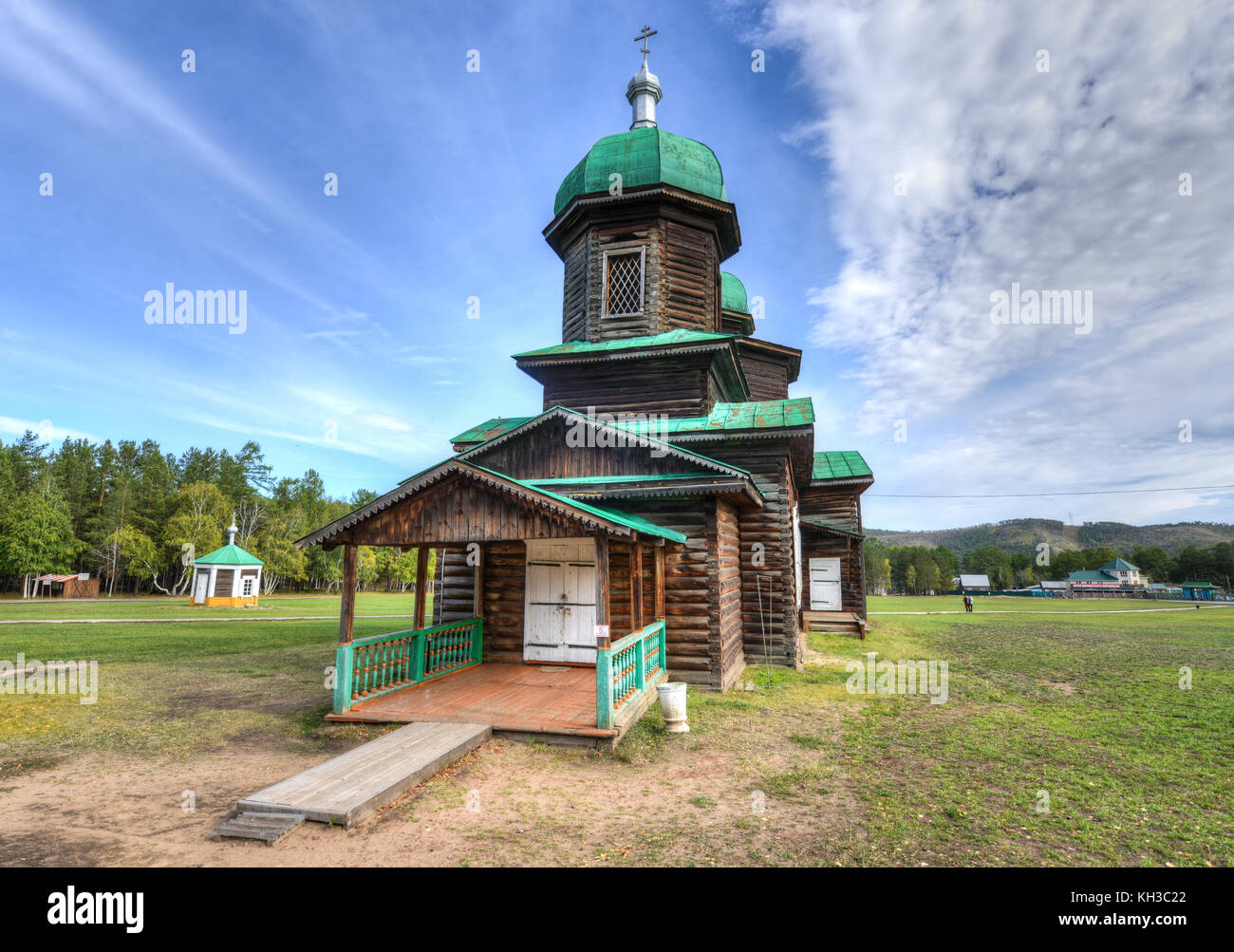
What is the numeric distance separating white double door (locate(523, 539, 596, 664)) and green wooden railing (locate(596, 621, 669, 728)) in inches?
67.7

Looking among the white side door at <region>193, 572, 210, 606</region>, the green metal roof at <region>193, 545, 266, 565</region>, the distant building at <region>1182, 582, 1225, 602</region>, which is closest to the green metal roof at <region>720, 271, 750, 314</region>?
the green metal roof at <region>193, 545, 266, 565</region>

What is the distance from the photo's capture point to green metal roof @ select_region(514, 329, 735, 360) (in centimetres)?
1594

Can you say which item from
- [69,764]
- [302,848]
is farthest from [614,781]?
[69,764]

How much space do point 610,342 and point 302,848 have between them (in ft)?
46.9

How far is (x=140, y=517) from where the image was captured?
6053 cm

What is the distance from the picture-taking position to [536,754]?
776cm

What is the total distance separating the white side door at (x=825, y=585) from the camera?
960 inches

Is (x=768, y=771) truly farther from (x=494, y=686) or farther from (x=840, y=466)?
(x=840, y=466)

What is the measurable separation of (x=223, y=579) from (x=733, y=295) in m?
37.9

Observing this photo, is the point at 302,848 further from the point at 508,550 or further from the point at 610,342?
the point at 610,342

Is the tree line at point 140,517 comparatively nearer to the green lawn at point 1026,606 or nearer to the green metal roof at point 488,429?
the green metal roof at point 488,429

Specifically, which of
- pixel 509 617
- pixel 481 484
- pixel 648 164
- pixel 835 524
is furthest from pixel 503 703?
pixel 835 524

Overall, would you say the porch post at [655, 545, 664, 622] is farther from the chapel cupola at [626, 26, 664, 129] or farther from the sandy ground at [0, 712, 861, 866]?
the chapel cupola at [626, 26, 664, 129]

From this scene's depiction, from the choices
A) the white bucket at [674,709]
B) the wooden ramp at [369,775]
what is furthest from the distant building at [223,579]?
the white bucket at [674,709]
